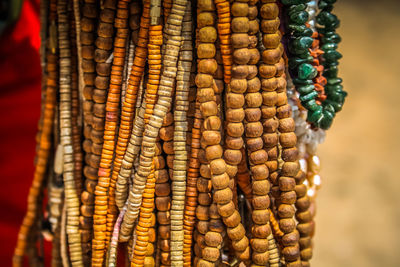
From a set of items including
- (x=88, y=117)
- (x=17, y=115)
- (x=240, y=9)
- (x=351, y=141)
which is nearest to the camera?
(x=240, y=9)

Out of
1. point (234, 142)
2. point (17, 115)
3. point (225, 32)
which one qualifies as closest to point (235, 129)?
point (234, 142)

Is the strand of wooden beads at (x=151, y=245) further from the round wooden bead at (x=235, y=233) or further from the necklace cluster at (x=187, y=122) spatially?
the round wooden bead at (x=235, y=233)

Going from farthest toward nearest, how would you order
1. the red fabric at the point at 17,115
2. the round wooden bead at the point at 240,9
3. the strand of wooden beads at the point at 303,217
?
1. the red fabric at the point at 17,115
2. the strand of wooden beads at the point at 303,217
3. the round wooden bead at the point at 240,9

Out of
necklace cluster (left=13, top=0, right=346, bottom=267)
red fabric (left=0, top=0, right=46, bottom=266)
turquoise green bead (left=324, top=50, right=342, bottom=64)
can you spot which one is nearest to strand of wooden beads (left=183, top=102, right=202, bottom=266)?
necklace cluster (left=13, top=0, right=346, bottom=267)

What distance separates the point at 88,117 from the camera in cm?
58

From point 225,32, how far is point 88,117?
248mm

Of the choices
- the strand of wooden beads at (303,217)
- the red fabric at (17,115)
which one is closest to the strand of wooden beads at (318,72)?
the strand of wooden beads at (303,217)

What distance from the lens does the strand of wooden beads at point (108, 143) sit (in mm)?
514

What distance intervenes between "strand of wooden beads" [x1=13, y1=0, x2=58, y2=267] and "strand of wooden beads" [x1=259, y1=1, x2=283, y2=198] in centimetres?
33

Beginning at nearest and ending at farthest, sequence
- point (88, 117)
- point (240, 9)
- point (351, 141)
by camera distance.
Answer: point (240, 9) → point (88, 117) → point (351, 141)

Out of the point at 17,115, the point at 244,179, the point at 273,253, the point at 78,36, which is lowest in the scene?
the point at 273,253

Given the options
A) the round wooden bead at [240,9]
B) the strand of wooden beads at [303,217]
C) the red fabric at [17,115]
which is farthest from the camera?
the red fabric at [17,115]

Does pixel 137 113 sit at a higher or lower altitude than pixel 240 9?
lower

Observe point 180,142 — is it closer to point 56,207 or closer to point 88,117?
point 88,117
